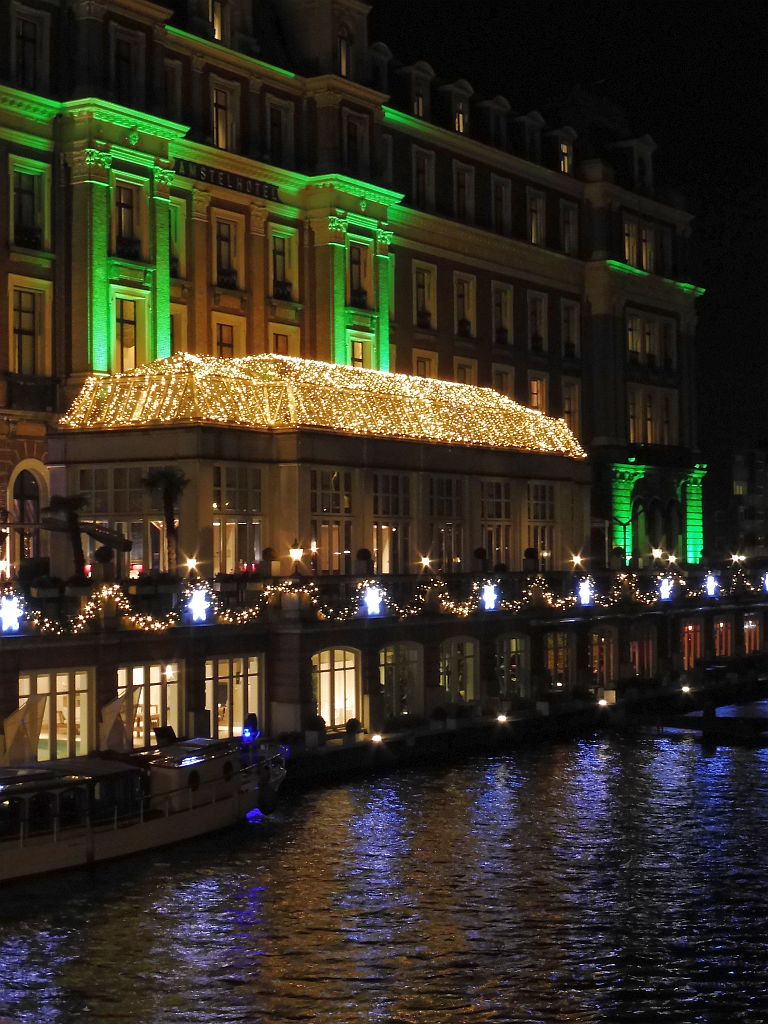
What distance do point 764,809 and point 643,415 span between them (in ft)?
160

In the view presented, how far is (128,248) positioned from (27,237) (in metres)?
3.70

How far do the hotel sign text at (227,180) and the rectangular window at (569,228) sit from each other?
23.8 m

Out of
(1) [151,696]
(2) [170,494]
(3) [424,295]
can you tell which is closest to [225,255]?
(3) [424,295]

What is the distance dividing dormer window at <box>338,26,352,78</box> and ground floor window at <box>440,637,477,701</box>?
83.4ft

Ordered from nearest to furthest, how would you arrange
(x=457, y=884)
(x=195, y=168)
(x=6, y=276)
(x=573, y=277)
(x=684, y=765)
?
(x=457, y=884), (x=684, y=765), (x=6, y=276), (x=195, y=168), (x=573, y=277)

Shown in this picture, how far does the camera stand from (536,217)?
84.3 meters

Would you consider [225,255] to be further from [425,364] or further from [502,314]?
[502,314]

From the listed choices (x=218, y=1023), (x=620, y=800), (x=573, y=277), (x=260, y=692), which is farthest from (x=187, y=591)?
(x=573, y=277)

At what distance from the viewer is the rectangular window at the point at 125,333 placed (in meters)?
58.3

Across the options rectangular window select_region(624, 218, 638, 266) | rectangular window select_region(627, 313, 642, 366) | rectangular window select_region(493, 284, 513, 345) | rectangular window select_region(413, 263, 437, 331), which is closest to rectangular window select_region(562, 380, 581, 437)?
rectangular window select_region(627, 313, 642, 366)

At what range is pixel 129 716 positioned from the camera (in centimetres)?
4244

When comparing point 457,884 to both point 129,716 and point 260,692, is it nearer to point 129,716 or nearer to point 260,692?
point 129,716

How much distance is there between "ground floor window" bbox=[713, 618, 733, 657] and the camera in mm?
75688

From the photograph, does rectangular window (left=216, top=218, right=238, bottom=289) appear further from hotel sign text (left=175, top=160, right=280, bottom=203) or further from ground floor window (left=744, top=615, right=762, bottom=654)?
ground floor window (left=744, top=615, right=762, bottom=654)
